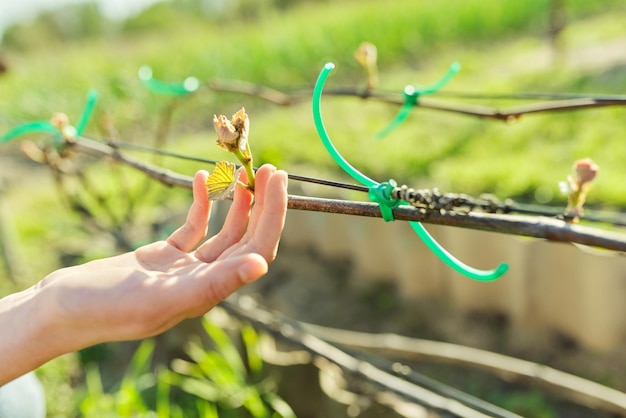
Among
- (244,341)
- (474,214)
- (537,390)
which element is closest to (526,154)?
(537,390)

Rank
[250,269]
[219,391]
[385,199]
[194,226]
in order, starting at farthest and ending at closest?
[219,391]
[194,226]
[385,199]
[250,269]

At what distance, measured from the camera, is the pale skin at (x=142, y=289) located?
75cm

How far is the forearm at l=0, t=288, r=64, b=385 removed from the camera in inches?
32.9

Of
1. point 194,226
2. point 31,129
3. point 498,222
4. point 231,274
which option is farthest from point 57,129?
point 498,222

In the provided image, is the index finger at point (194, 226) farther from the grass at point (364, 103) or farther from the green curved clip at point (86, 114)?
the grass at point (364, 103)

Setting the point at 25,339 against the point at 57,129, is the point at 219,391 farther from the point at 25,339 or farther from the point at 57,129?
the point at 25,339

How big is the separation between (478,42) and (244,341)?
7.24 meters

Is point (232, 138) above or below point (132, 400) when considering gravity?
above

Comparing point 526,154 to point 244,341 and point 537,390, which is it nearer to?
point 537,390

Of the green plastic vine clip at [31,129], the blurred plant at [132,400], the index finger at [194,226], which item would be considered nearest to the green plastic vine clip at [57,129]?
the green plastic vine clip at [31,129]

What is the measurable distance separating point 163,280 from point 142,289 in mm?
25

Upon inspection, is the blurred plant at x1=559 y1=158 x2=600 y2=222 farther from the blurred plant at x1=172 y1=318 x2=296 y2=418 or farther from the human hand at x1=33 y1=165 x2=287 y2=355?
the blurred plant at x1=172 y1=318 x2=296 y2=418

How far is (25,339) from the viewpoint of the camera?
2.76 feet

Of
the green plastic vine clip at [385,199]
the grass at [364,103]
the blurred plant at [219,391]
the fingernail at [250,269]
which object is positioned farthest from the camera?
the grass at [364,103]
